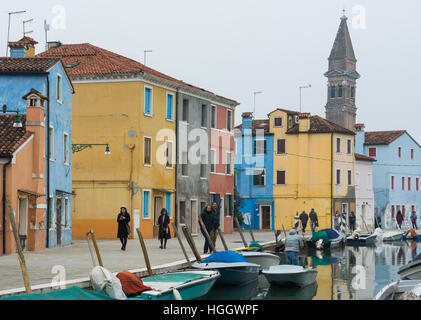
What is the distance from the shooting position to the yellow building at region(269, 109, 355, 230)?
181 feet

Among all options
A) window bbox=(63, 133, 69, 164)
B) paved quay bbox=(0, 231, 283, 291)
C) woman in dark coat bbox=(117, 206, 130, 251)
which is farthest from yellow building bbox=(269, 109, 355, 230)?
woman in dark coat bbox=(117, 206, 130, 251)

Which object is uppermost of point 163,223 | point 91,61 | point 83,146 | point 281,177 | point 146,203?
point 91,61

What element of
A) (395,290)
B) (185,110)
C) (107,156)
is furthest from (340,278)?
(185,110)

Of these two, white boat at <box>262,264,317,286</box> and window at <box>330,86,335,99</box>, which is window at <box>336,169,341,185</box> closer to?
white boat at <box>262,264,317,286</box>

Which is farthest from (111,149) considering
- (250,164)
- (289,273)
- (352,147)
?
(352,147)

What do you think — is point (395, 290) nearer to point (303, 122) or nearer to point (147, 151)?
point (147, 151)

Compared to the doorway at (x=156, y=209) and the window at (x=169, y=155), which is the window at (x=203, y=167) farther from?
the doorway at (x=156, y=209)

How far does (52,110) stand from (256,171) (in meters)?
30.6

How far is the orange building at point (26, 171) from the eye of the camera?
78.3 ft

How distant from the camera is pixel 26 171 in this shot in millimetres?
25094

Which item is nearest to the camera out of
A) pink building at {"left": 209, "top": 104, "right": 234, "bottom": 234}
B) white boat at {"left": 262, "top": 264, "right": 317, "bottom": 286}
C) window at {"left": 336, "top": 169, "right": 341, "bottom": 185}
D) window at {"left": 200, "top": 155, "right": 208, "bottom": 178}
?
white boat at {"left": 262, "top": 264, "right": 317, "bottom": 286}

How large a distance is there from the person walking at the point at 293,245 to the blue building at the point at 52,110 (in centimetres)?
910

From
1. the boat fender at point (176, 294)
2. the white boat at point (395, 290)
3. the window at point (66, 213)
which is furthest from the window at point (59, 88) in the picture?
the white boat at point (395, 290)

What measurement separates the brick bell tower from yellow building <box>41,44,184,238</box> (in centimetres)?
7221
